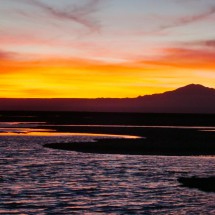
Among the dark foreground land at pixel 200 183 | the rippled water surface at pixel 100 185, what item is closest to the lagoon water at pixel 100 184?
the rippled water surface at pixel 100 185

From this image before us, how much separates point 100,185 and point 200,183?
625cm

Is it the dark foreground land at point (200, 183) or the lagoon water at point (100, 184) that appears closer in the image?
the lagoon water at point (100, 184)

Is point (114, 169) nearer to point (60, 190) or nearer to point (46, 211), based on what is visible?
point (60, 190)

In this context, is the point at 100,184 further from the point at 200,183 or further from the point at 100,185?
the point at 200,183

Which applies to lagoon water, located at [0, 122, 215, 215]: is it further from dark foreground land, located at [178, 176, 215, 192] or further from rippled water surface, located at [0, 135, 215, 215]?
dark foreground land, located at [178, 176, 215, 192]

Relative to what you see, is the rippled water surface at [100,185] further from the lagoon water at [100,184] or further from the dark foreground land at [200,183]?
the dark foreground land at [200,183]

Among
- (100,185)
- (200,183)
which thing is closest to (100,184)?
(100,185)

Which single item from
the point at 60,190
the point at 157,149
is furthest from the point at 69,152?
the point at 60,190

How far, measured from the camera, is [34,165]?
37844mm

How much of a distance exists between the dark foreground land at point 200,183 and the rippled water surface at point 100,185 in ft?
2.14

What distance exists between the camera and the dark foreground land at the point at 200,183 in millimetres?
28325

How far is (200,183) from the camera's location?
29.8 metres

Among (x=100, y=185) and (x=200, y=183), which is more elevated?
(x=200, y=183)

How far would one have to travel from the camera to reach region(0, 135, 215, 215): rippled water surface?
2328cm
